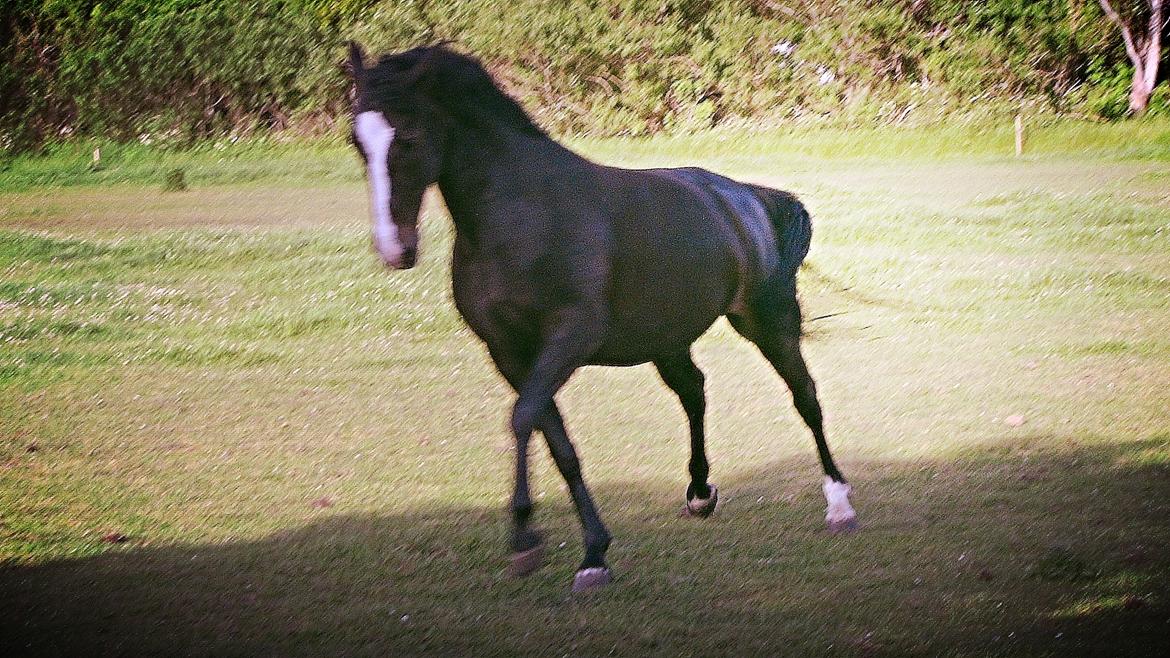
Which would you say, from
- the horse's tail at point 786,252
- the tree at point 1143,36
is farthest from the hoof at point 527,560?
the tree at point 1143,36

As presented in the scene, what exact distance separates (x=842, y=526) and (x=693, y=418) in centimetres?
57

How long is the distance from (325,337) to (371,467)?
163cm

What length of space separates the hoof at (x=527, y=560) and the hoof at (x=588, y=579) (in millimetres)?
113

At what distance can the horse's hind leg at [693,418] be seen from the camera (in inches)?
155

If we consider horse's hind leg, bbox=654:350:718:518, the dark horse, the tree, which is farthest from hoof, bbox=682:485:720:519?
the tree

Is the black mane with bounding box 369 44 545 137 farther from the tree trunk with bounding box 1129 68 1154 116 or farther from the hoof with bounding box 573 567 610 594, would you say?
the tree trunk with bounding box 1129 68 1154 116

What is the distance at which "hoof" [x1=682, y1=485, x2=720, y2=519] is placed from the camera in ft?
13.0

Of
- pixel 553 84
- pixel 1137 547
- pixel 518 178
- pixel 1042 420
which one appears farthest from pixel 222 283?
pixel 1137 547

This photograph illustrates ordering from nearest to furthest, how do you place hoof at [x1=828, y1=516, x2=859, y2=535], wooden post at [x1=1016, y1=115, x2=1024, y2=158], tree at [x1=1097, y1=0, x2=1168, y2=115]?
hoof at [x1=828, y1=516, x2=859, y2=535]
tree at [x1=1097, y1=0, x2=1168, y2=115]
wooden post at [x1=1016, y1=115, x2=1024, y2=158]

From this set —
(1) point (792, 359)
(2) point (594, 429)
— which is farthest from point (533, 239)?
(2) point (594, 429)

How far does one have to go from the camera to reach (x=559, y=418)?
328 centimetres

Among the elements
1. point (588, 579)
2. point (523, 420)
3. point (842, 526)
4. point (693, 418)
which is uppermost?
point (523, 420)

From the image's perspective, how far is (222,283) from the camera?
20.5 ft

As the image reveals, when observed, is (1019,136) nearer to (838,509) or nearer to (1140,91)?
(1140,91)
